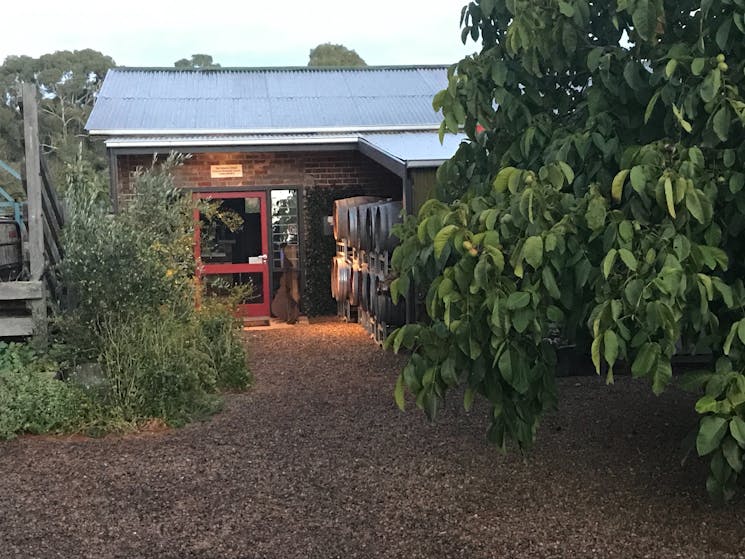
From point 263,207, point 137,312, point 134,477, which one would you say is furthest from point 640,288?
point 263,207

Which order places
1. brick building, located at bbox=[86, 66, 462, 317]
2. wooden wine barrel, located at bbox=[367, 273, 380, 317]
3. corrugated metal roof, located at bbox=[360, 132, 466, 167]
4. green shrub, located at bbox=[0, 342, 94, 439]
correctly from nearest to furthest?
1. green shrub, located at bbox=[0, 342, 94, 439]
2. corrugated metal roof, located at bbox=[360, 132, 466, 167]
3. wooden wine barrel, located at bbox=[367, 273, 380, 317]
4. brick building, located at bbox=[86, 66, 462, 317]

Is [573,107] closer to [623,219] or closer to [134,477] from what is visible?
[623,219]

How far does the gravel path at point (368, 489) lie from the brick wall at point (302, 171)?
6.31 metres

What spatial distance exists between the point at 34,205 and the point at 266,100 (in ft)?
24.2

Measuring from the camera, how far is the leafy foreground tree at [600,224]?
3.42 meters

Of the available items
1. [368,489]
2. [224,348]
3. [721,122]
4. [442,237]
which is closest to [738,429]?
[721,122]

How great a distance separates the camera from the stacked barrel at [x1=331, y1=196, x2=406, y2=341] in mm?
9766

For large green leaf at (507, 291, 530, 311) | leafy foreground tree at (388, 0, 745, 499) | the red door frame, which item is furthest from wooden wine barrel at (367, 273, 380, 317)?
large green leaf at (507, 291, 530, 311)

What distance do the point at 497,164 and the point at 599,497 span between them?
2003mm

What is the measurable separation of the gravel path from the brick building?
5.56m

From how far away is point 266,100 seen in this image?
1441 centimetres

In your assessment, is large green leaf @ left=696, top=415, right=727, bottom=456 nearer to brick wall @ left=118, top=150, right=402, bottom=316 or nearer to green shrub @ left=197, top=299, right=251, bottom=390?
green shrub @ left=197, top=299, right=251, bottom=390

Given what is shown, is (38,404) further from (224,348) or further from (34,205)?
(224,348)

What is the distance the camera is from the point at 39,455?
599 cm
